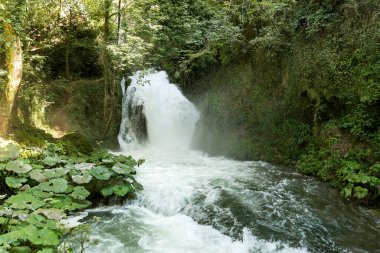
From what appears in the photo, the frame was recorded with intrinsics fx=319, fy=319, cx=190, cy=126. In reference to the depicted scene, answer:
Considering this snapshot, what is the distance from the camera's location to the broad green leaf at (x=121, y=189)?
21.8 ft

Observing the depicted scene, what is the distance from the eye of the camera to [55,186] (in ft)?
19.5

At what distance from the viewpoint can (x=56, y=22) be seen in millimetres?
12805

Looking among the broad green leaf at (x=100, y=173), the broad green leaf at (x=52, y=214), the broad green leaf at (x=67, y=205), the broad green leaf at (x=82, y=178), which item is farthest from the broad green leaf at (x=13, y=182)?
the broad green leaf at (x=52, y=214)

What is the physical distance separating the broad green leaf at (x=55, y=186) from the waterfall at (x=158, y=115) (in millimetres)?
7755

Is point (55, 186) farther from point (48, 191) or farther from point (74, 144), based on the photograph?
point (74, 144)

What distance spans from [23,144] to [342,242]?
27.6ft

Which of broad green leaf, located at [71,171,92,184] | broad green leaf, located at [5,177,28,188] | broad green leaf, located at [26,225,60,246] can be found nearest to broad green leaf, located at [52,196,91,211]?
broad green leaf, located at [71,171,92,184]

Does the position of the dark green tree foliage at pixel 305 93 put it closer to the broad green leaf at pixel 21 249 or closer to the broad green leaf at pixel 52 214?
the broad green leaf at pixel 52 214

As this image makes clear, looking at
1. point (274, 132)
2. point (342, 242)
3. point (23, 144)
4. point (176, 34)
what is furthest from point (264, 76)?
point (23, 144)

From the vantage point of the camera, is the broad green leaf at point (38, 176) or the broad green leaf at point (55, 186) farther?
the broad green leaf at point (38, 176)

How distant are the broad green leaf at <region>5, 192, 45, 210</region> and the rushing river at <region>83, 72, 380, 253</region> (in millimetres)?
1071

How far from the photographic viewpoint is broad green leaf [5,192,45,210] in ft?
15.4

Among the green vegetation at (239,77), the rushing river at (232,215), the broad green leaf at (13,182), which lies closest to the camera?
the rushing river at (232,215)

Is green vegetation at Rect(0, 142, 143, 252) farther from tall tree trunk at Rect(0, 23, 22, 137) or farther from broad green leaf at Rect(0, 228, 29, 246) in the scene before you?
tall tree trunk at Rect(0, 23, 22, 137)
